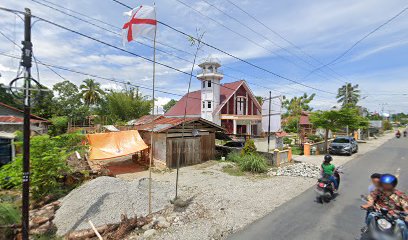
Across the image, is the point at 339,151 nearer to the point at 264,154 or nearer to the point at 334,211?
the point at 264,154

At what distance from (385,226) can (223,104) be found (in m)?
26.3

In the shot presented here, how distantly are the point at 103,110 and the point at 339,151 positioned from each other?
40934 millimetres

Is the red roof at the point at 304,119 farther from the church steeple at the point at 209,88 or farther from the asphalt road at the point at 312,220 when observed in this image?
the asphalt road at the point at 312,220

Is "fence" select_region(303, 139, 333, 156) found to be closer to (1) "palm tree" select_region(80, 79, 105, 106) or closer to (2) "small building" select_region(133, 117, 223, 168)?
(2) "small building" select_region(133, 117, 223, 168)

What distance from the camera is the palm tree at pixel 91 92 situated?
44.0m

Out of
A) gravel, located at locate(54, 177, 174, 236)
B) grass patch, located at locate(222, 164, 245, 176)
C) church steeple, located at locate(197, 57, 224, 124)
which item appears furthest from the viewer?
church steeple, located at locate(197, 57, 224, 124)

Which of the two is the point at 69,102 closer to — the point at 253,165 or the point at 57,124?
the point at 57,124

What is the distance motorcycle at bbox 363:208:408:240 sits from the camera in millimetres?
4289

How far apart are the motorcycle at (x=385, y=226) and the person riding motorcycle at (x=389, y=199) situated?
60 mm

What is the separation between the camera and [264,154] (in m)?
15.0

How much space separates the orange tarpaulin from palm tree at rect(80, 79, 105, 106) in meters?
34.4

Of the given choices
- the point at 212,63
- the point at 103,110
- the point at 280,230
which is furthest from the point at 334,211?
the point at 103,110

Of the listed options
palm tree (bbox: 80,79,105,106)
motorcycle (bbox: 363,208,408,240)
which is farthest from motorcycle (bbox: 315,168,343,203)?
palm tree (bbox: 80,79,105,106)

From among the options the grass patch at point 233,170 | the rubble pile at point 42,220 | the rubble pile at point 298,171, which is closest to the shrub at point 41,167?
the rubble pile at point 42,220
